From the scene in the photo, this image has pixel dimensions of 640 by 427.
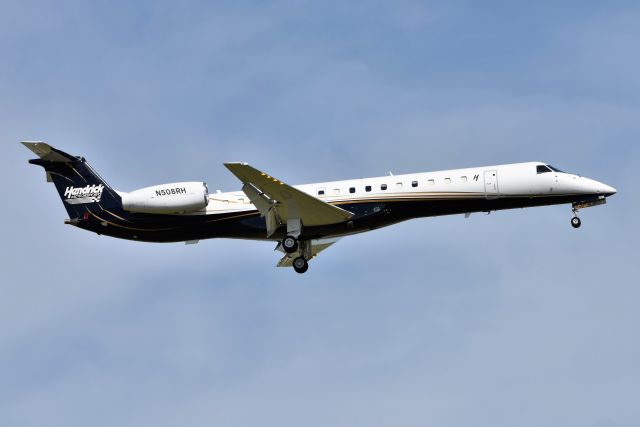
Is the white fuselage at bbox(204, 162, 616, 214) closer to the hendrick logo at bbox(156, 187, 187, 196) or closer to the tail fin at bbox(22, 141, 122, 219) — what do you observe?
the hendrick logo at bbox(156, 187, 187, 196)

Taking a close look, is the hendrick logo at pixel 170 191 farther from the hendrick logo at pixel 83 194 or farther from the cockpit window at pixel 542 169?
the cockpit window at pixel 542 169

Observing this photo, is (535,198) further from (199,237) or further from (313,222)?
(199,237)

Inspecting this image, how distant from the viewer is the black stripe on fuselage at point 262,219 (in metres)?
33.4

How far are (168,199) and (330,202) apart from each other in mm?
5570

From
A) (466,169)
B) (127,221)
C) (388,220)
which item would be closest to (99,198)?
(127,221)

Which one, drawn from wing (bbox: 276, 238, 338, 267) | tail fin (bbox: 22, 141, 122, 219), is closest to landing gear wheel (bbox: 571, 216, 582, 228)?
wing (bbox: 276, 238, 338, 267)

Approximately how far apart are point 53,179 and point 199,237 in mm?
5833

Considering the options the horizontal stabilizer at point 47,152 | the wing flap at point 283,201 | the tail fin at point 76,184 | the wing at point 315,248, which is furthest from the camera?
the wing at point 315,248

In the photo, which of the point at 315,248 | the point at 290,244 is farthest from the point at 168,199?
the point at 315,248

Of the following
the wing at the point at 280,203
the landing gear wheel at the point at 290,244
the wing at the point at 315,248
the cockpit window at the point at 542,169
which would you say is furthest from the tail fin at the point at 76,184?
the cockpit window at the point at 542,169

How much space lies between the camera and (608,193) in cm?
3316

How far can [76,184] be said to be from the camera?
117ft

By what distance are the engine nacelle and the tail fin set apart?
4.88 ft

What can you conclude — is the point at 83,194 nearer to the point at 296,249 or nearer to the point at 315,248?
the point at 296,249
